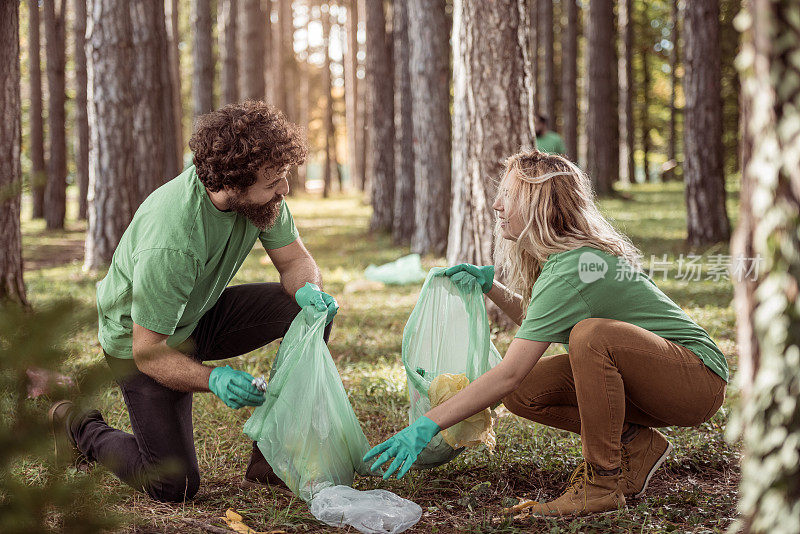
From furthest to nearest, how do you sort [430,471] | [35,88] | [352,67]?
[352,67] → [35,88] → [430,471]

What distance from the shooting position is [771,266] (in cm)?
159

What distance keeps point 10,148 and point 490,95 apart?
312 centimetres

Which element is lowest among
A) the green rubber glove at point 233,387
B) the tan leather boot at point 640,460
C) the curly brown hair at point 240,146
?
the tan leather boot at point 640,460

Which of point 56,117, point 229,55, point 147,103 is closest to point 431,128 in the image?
point 147,103

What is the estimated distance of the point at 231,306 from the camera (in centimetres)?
336

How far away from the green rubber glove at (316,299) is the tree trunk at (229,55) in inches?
363

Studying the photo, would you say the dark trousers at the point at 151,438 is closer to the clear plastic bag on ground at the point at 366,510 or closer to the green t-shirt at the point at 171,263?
the green t-shirt at the point at 171,263

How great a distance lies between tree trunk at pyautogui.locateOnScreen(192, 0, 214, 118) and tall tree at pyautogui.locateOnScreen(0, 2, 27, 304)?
690 cm

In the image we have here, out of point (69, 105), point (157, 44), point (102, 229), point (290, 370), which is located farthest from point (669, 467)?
point (69, 105)

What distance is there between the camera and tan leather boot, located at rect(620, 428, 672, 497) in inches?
113

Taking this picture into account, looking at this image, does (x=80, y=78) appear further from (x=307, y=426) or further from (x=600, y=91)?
(x=307, y=426)

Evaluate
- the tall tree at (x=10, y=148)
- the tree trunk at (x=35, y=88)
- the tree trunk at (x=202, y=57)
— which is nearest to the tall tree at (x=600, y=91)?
the tree trunk at (x=202, y=57)

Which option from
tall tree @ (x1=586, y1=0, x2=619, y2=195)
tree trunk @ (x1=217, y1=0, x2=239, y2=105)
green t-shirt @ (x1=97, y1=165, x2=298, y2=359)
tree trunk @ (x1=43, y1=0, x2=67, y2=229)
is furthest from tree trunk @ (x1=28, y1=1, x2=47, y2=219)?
green t-shirt @ (x1=97, y1=165, x2=298, y2=359)

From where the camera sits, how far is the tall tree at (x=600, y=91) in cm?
1400
